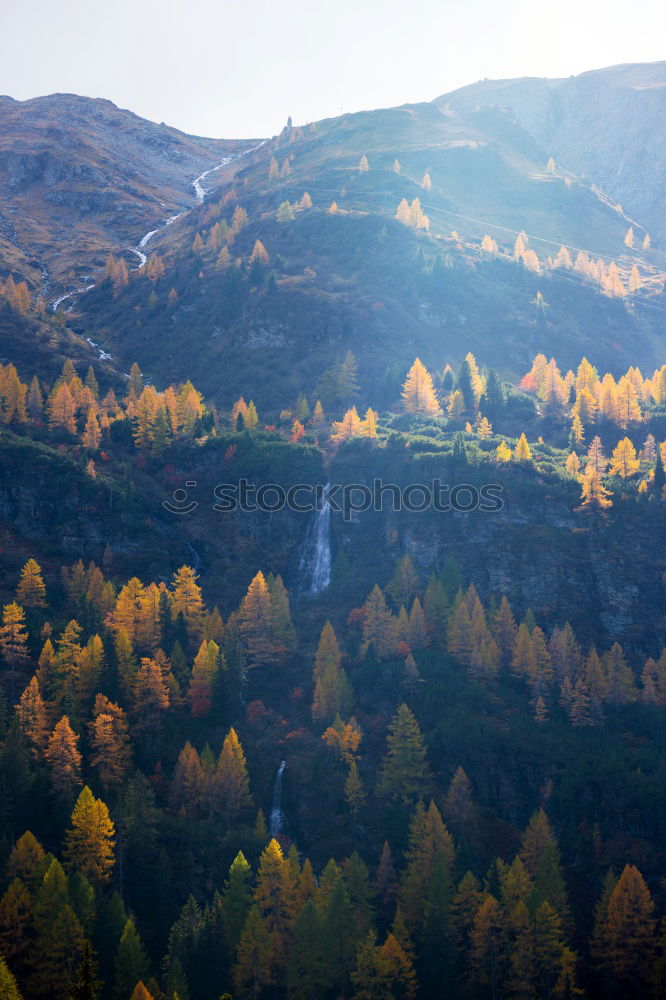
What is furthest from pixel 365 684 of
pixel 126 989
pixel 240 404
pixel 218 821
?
pixel 240 404

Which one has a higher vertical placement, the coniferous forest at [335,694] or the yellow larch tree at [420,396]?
the yellow larch tree at [420,396]

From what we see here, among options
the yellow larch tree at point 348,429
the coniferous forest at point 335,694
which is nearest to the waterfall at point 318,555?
the coniferous forest at point 335,694

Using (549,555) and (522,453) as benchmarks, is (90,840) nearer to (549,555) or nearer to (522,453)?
(549,555)

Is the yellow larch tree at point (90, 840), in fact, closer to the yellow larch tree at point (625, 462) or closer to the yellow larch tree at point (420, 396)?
the yellow larch tree at point (625, 462)

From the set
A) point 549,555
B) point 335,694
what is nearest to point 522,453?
point 549,555

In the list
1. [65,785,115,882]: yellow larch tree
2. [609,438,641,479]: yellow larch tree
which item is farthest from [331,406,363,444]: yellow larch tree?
[65,785,115,882]: yellow larch tree
